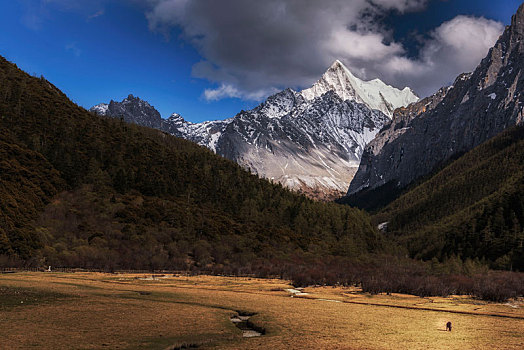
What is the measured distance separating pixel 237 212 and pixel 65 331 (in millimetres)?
163447

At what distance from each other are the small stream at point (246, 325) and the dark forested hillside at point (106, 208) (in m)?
72.6

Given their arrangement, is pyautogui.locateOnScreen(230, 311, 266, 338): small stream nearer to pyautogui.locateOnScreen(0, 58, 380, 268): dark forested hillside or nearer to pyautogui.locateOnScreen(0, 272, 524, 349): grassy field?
pyautogui.locateOnScreen(0, 272, 524, 349): grassy field

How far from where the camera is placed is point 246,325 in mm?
34219

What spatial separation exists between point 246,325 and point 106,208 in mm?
112927

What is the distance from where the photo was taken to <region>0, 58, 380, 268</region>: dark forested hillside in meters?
109

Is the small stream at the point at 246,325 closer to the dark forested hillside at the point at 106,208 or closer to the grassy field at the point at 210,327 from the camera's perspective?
the grassy field at the point at 210,327

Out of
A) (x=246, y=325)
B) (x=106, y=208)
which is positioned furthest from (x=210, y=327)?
(x=106, y=208)

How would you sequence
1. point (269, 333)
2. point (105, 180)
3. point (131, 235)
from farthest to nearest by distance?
point (105, 180)
point (131, 235)
point (269, 333)

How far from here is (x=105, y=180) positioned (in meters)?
157

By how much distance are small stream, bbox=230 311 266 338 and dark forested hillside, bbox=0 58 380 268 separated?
72.6 metres

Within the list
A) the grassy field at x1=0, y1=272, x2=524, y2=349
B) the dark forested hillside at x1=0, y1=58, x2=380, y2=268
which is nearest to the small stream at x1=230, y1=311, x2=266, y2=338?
the grassy field at x1=0, y1=272, x2=524, y2=349

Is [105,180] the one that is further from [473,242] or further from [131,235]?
[473,242]

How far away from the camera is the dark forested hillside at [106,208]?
4294 inches

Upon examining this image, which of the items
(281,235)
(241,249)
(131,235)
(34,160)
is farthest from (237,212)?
(34,160)
